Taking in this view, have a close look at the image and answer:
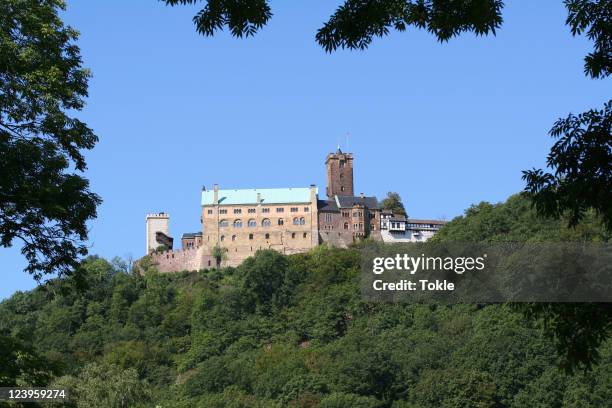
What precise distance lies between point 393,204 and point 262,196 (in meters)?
14.7

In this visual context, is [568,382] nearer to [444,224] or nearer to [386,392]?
[386,392]

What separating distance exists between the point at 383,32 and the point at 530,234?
97.0 m

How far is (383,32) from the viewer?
35.8ft

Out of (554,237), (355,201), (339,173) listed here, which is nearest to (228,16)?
(554,237)

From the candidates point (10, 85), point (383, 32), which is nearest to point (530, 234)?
point (10, 85)

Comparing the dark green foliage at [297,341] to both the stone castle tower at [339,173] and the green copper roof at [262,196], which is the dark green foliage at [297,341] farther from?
the stone castle tower at [339,173]

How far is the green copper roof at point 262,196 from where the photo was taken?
12812 centimetres

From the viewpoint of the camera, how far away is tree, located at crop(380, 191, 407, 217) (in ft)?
433

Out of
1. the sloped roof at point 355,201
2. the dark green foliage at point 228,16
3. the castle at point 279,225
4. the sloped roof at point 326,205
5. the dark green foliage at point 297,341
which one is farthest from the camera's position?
the sloped roof at point 355,201

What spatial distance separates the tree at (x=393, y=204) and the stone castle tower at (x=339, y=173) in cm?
472

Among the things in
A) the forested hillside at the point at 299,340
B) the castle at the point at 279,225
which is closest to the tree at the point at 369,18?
the forested hillside at the point at 299,340

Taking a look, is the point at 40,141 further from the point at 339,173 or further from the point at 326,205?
the point at 339,173

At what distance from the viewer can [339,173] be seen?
140 m

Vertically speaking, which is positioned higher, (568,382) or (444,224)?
(444,224)
